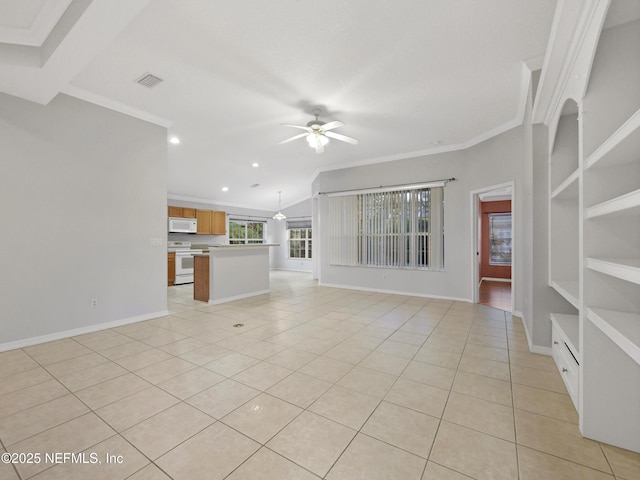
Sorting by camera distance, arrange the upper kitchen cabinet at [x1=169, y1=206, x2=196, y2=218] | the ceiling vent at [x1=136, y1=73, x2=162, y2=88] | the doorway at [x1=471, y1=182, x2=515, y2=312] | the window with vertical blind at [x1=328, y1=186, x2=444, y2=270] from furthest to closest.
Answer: the doorway at [x1=471, y1=182, x2=515, y2=312] < the upper kitchen cabinet at [x1=169, y1=206, x2=196, y2=218] < the window with vertical blind at [x1=328, y1=186, x2=444, y2=270] < the ceiling vent at [x1=136, y1=73, x2=162, y2=88]

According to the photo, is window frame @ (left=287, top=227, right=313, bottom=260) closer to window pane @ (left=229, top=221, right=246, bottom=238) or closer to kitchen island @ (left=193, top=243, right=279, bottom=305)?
window pane @ (left=229, top=221, right=246, bottom=238)

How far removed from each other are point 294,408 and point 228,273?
3.82m

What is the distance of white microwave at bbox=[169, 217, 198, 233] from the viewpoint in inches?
289

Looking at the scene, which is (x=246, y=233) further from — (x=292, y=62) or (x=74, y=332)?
(x=292, y=62)

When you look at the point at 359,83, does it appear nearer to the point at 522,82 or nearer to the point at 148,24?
the point at 522,82

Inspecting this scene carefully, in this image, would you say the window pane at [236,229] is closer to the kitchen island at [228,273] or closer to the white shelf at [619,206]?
the kitchen island at [228,273]

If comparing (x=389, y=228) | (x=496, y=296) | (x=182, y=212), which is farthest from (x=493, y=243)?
(x=182, y=212)

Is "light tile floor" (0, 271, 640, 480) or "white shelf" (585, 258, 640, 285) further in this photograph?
"light tile floor" (0, 271, 640, 480)

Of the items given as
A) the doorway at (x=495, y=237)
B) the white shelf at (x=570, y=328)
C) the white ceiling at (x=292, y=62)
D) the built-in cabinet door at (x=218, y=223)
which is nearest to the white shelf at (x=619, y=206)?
the white shelf at (x=570, y=328)

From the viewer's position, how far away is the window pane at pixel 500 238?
26.1ft

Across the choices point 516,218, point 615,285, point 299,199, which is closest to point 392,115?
point 516,218

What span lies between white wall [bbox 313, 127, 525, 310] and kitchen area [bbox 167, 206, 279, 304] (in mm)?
2073

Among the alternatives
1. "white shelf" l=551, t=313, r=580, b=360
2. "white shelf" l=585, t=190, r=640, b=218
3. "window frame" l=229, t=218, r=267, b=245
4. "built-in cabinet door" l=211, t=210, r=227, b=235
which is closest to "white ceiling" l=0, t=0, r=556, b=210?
"white shelf" l=585, t=190, r=640, b=218

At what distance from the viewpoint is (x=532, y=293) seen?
2.83 m
